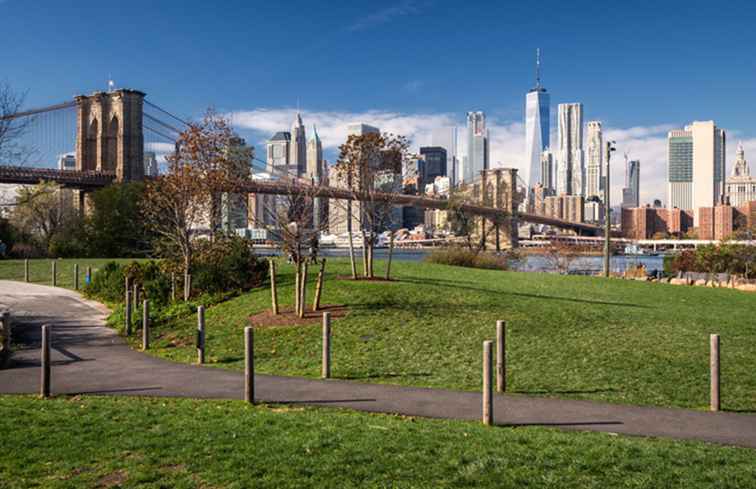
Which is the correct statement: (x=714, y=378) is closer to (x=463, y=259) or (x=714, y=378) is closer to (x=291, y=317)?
(x=291, y=317)

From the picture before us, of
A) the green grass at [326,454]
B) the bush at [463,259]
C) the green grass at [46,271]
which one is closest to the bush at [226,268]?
the green grass at [46,271]

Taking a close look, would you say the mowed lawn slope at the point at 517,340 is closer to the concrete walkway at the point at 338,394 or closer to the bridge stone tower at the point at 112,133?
the concrete walkway at the point at 338,394

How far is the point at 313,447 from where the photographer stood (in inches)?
274

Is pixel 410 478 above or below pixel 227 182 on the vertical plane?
below

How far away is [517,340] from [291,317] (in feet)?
17.9

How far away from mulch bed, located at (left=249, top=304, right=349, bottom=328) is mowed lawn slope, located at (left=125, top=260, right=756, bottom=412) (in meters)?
0.33

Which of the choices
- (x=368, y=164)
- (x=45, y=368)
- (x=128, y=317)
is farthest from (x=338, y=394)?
(x=368, y=164)

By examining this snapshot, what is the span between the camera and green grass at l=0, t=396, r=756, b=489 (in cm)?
602

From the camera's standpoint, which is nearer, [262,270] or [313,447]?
[313,447]

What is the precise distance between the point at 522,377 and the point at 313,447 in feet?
15.9

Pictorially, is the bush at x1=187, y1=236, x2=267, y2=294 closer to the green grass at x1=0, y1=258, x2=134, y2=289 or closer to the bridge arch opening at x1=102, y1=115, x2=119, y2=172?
the green grass at x1=0, y1=258, x2=134, y2=289

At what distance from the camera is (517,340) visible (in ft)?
44.0

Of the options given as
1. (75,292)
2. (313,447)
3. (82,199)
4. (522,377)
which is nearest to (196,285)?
(75,292)

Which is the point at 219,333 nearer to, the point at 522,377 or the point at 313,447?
the point at 522,377
